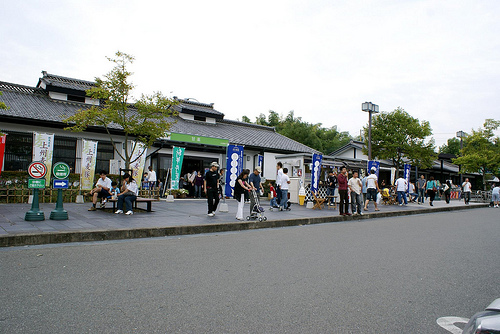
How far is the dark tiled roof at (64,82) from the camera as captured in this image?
19.5m

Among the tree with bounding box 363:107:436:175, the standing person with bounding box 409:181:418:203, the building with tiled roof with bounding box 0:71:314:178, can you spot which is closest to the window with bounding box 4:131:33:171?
the building with tiled roof with bounding box 0:71:314:178

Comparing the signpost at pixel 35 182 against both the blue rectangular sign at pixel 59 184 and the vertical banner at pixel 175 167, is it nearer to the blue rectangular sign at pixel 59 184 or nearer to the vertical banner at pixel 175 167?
the blue rectangular sign at pixel 59 184

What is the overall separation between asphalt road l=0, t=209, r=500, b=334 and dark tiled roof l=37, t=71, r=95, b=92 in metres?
16.3

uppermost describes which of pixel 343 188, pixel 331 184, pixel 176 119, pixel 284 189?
pixel 176 119

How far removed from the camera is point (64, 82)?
67.8 feet

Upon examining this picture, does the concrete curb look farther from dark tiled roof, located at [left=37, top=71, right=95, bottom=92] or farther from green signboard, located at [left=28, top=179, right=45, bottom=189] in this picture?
dark tiled roof, located at [left=37, top=71, right=95, bottom=92]

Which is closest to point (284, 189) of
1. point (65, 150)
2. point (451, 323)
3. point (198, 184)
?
point (198, 184)

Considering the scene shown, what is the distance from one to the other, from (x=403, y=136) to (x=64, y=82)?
80.1 ft

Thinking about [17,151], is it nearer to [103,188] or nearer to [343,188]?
[103,188]

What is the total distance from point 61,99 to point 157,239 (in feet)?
53.1

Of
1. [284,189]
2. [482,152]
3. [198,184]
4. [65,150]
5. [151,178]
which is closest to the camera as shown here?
[284,189]

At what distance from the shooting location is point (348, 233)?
8672 mm

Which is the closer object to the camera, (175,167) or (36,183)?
(36,183)

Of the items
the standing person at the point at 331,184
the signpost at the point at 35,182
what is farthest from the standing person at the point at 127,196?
the standing person at the point at 331,184
